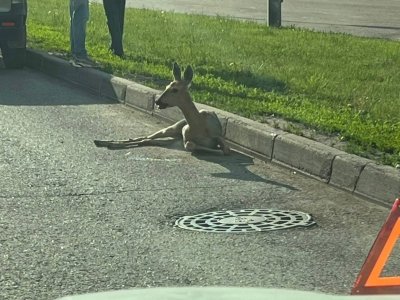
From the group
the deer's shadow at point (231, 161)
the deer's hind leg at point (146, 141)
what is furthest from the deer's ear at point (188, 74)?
the deer's shadow at point (231, 161)

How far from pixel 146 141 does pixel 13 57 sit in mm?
4899

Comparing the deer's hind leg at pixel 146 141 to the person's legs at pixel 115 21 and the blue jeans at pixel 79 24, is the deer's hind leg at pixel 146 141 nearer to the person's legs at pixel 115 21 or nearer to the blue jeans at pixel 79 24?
the blue jeans at pixel 79 24

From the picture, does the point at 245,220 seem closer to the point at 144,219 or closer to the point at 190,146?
the point at 144,219

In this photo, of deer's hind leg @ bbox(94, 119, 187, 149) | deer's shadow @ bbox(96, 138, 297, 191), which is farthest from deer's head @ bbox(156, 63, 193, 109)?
deer's shadow @ bbox(96, 138, 297, 191)

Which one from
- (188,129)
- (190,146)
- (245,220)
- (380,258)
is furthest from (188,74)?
(380,258)

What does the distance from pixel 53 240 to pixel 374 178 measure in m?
2.29

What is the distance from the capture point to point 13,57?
12.5m

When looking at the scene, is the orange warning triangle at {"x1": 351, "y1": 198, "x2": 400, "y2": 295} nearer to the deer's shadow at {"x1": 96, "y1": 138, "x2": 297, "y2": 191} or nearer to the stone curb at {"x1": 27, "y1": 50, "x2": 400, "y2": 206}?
the stone curb at {"x1": 27, "y1": 50, "x2": 400, "y2": 206}

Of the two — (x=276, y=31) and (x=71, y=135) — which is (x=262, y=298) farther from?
(x=276, y=31)

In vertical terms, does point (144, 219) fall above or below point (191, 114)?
below

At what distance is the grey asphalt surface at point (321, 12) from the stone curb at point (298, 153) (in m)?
7.77

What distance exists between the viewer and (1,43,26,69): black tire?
12.5 m

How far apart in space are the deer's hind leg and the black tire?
15.2 ft

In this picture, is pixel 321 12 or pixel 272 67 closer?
pixel 272 67
